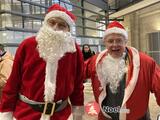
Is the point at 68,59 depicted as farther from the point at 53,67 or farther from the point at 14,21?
the point at 14,21

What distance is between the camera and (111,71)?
329 centimetres

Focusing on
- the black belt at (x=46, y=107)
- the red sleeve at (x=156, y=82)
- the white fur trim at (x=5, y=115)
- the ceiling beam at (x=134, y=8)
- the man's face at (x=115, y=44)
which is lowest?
the white fur trim at (x=5, y=115)

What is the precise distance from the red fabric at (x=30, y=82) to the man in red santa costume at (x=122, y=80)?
0.64 m

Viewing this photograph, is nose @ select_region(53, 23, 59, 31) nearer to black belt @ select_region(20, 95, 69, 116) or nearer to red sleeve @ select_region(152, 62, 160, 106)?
black belt @ select_region(20, 95, 69, 116)

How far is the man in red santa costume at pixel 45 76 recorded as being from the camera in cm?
254

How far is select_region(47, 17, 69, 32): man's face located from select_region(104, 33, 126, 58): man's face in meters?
0.64

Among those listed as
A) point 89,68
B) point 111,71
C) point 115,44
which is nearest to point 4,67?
point 89,68

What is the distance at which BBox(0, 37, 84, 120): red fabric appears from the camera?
A: 8.32ft

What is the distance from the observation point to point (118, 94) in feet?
10.4

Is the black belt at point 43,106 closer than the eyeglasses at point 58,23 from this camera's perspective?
Yes

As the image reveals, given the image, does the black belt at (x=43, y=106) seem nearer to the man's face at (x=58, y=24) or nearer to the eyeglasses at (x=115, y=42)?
the man's face at (x=58, y=24)

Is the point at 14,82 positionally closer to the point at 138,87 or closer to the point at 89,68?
the point at 89,68

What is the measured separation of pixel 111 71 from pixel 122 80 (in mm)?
133

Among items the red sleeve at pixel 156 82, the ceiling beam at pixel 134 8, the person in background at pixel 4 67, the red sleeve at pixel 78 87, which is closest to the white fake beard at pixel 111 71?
the red sleeve at pixel 156 82
